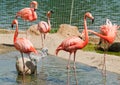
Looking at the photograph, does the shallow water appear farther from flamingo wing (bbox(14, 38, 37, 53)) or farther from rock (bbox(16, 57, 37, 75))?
flamingo wing (bbox(14, 38, 37, 53))

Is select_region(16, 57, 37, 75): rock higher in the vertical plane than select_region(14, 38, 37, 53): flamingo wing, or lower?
lower

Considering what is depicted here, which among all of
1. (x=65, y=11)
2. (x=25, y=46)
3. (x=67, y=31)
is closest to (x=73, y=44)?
(x=25, y=46)

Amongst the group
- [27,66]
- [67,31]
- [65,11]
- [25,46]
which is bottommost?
[65,11]

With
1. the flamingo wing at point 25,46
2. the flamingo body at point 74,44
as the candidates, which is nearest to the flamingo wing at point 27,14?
the flamingo wing at point 25,46

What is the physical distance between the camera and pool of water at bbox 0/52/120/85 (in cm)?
868

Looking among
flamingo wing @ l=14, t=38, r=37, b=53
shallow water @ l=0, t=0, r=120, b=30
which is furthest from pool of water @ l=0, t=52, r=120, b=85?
shallow water @ l=0, t=0, r=120, b=30

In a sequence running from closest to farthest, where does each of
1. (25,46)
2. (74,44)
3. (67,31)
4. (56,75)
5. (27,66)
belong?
(74,44) < (25,46) < (27,66) < (56,75) < (67,31)

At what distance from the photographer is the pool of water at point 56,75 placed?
8680 millimetres

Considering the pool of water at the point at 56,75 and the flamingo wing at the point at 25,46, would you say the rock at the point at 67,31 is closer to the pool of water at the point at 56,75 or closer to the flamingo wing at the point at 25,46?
the pool of water at the point at 56,75

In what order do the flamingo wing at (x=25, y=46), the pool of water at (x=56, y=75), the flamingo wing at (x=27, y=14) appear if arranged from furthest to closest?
the flamingo wing at (x=27, y=14) < the pool of water at (x=56, y=75) < the flamingo wing at (x=25, y=46)

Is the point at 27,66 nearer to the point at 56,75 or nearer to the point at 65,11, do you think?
the point at 56,75

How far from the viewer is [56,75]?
9352 mm

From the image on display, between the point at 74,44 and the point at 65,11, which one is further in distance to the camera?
the point at 65,11

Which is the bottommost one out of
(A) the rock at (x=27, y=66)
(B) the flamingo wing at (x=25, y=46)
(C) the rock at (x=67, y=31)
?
(C) the rock at (x=67, y=31)
